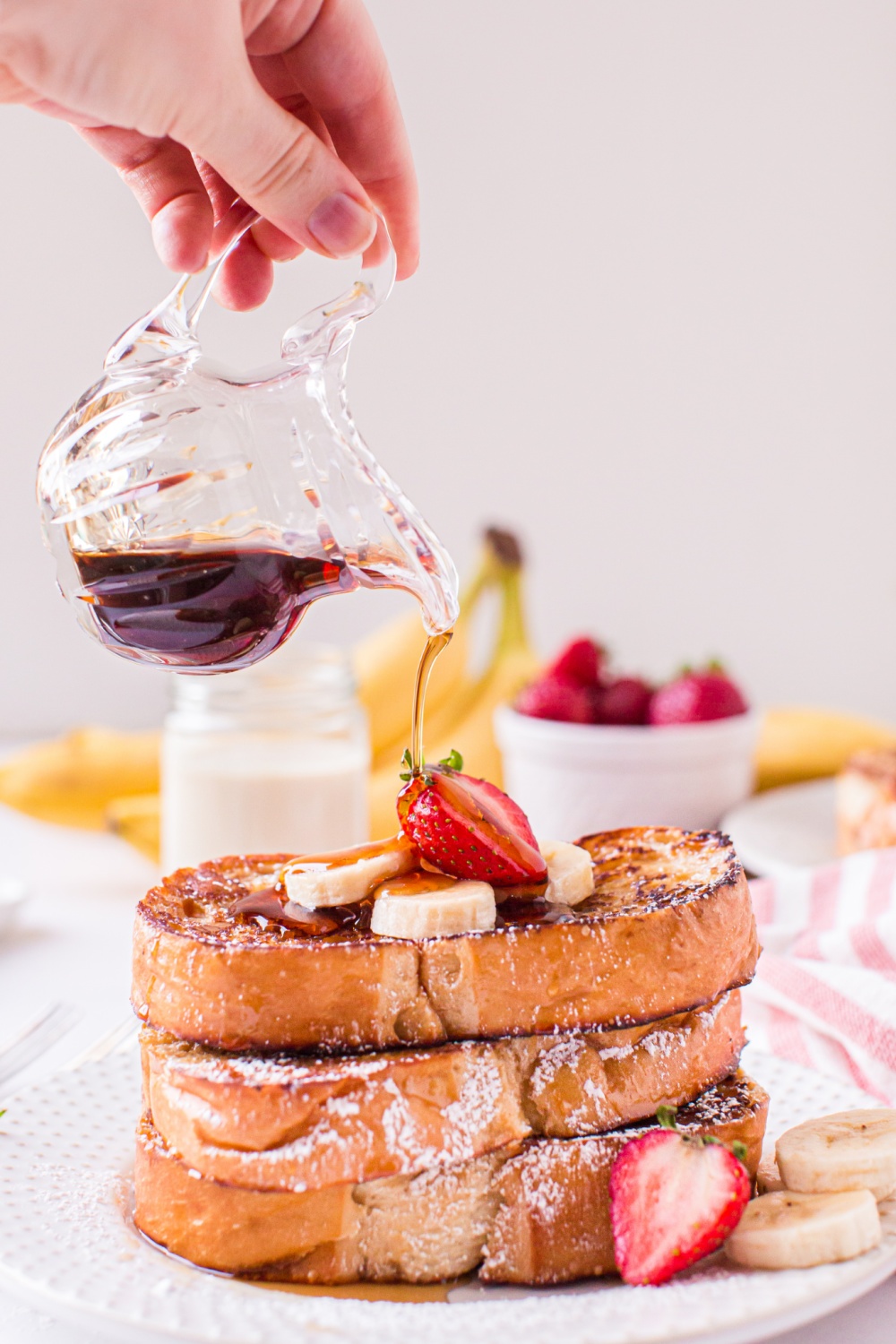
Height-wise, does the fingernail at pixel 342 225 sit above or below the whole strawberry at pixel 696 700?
above

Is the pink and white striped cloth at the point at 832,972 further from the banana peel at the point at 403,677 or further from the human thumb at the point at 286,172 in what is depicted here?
the banana peel at the point at 403,677

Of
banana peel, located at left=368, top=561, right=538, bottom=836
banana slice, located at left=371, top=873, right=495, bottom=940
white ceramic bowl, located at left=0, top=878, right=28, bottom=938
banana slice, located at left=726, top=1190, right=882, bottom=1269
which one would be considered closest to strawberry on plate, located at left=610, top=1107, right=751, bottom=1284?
banana slice, located at left=726, top=1190, right=882, bottom=1269

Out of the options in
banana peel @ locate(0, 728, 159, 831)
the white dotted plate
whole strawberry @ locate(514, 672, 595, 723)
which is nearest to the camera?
the white dotted plate

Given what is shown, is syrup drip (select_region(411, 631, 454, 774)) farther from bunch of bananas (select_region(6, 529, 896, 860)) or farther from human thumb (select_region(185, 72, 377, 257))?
bunch of bananas (select_region(6, 529, 896, 860))

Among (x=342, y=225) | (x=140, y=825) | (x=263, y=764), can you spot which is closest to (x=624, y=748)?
(x=263, y=764)

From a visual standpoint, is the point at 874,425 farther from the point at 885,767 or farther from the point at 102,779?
the point at 102,779

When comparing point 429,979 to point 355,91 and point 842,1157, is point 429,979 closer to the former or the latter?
point 842,1157

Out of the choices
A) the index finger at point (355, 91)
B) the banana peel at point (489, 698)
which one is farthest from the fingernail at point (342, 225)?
the banana peel at point (489, 698)
